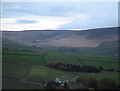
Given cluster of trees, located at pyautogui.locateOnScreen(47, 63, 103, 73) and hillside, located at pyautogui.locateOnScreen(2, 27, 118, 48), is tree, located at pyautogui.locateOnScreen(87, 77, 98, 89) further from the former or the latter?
hillside, located at pyautogui.locateOnScreen(2, 27, 118, 48)

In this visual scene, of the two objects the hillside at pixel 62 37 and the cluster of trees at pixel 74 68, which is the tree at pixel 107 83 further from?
the hillside at pixel 62 37

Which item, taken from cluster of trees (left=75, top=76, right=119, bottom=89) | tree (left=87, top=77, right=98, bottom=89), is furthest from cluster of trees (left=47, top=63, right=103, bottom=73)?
tree (left=87, top=77, right=98, bottom=89)

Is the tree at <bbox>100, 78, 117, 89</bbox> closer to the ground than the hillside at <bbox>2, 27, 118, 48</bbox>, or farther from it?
closer to the ground

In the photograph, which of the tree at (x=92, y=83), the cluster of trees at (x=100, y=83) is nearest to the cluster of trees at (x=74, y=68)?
the cluster of trees at (x=100, y=83)

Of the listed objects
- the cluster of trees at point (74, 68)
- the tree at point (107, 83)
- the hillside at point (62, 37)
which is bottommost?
the tree at point (107, 83)

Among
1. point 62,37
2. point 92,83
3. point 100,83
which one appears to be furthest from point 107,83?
point 62,37

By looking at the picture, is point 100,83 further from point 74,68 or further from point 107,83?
point 74,68

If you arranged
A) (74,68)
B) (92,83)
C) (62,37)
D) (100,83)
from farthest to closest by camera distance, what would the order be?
(62,37) → (74,68) → (100,83) → (92,83)

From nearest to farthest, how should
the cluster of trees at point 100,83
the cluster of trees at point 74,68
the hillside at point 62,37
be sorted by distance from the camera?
the cluster of trees at point 100,83 → the cluster of trees at point 74,68 → the hillside at point 62,37

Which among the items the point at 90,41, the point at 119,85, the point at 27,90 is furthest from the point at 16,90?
the point at 90,41

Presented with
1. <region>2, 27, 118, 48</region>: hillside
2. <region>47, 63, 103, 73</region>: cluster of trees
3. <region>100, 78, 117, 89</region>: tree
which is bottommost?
<region>100, 78, 117, 89</region>: tree

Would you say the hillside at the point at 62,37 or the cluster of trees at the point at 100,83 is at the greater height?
the hillside at the point at 62,37
